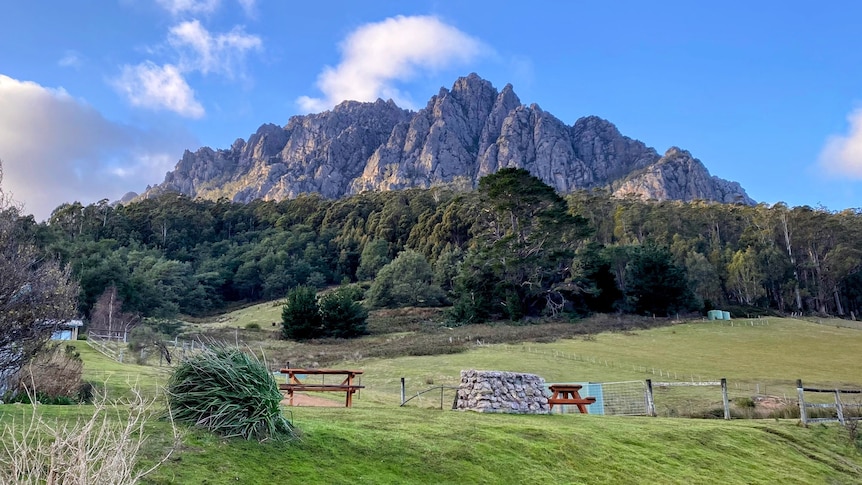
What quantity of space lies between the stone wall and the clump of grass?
233 inches

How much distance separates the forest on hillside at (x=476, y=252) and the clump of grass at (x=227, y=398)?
28865 millimetres

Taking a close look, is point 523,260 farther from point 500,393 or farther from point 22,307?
point 22,307

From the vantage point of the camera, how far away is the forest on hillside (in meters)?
55.1

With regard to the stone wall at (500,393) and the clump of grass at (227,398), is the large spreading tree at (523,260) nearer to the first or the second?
the stone wall at (500,393)

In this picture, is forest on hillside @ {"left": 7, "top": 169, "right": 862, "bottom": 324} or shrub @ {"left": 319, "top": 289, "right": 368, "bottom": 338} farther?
forest on hillside @ {"left": 7, "top": 169, "right": 862, "bottom": 324}

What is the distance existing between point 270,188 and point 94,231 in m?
113

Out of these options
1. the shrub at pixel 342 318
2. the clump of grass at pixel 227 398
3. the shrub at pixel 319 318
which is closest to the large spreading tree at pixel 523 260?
the shrub at pixel 342 318

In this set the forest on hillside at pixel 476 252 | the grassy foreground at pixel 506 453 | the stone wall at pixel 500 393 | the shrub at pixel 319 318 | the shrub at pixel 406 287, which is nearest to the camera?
the grassy foreground at pixel 506 453

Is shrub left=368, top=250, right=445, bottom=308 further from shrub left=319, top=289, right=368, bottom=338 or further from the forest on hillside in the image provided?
shrub left=319, top=289, right=368, bottom=338

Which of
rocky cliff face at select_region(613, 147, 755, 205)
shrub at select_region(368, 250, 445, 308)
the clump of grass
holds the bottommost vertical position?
the clump of grass

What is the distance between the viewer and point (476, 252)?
197ft

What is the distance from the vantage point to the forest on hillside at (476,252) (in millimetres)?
55062

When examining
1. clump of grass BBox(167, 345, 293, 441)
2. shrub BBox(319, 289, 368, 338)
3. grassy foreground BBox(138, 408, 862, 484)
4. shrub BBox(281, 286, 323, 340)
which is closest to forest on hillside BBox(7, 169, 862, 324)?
shrub BBox(319, 289, 368, 338)

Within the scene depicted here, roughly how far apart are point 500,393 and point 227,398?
6.78 meters
